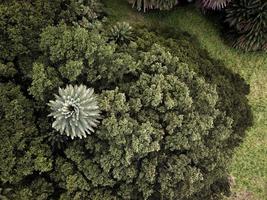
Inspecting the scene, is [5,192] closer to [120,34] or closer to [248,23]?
[120,34]

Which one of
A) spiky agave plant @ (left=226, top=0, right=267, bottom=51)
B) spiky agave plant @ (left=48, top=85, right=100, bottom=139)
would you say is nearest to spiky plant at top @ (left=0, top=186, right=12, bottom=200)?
spiky agave plant @ (left=48, top=85, right=100, bottom=139)

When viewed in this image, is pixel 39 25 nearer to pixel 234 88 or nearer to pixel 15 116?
pixel 15 116

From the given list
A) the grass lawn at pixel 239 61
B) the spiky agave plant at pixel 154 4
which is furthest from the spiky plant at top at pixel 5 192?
the spiky agave plant at pixel 154 4

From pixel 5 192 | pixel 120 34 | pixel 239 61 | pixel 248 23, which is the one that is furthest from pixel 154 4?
pixel 5 192

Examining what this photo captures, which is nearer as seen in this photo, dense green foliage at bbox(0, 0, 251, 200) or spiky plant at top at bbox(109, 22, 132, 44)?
dense green foliage at bbox(0, 0, 251, 200)

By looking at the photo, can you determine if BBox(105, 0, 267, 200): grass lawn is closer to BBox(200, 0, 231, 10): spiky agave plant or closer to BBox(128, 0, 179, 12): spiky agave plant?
BBox(128, 0, 179, 12): spiky agave plant

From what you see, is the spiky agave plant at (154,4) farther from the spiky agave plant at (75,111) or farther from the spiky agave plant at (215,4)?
the spiky agave plant at (75,111)
